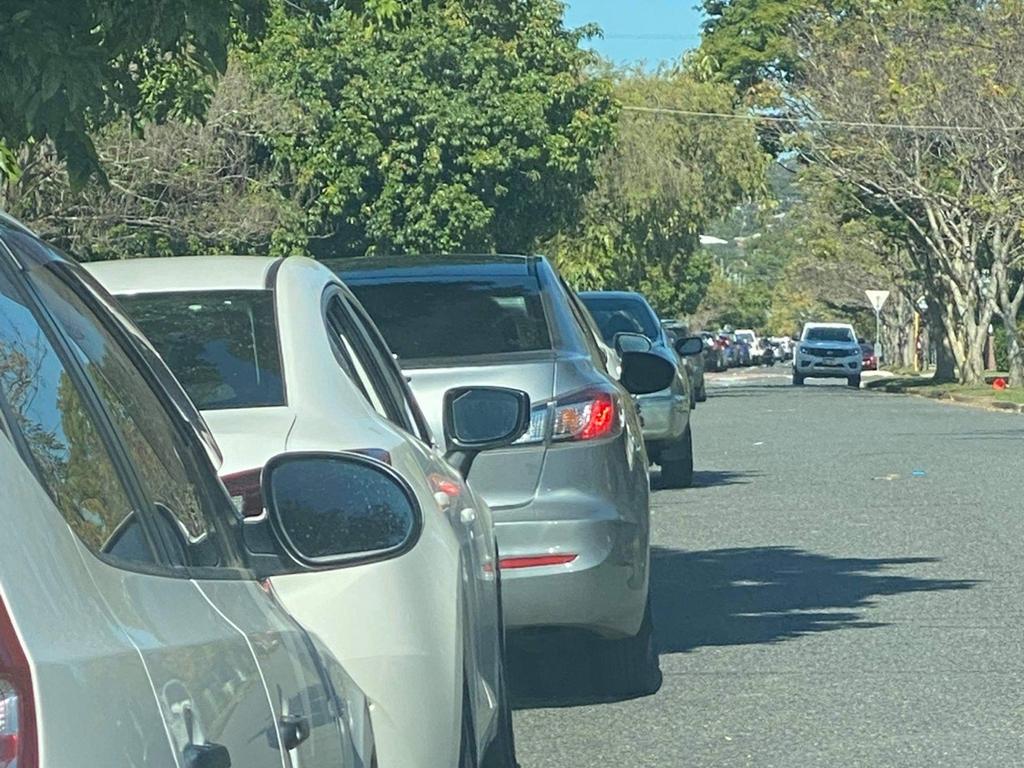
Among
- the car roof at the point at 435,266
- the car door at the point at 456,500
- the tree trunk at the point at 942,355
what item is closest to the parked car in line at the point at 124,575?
the car door at the point at 456,500

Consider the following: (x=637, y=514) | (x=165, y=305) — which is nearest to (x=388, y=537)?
(x=165, y=305)

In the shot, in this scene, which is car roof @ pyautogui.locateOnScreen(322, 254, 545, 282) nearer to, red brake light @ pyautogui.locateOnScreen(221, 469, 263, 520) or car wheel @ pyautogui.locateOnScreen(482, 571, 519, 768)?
car wheel @ pyautogui.locateOnScreen(482, 571, 519, 768)

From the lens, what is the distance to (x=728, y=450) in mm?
22094

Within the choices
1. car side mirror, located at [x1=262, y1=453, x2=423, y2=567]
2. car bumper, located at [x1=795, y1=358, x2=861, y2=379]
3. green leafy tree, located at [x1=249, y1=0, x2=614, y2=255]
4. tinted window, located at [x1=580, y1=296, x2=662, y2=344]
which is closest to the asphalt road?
tinted window, located at [x1=580, y1=296, x2=662, y2=344]

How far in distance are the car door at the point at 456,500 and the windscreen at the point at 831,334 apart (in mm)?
54067

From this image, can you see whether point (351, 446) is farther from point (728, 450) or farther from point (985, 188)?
point (985, 188)

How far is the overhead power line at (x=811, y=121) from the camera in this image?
42.2 meters

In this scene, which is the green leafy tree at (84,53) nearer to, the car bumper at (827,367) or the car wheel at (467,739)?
the car wheel at (467,739)

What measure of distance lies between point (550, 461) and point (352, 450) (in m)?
2.61

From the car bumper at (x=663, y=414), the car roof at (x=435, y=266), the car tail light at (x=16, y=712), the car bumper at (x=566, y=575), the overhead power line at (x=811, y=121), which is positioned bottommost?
the car bumper at (x=663, y=414)

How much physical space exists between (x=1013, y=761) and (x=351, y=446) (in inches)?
113

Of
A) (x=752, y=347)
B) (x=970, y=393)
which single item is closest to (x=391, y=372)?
(x=970, y=393)

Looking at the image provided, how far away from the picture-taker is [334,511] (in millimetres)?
2990

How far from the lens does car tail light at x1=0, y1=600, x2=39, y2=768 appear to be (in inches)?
64.7
